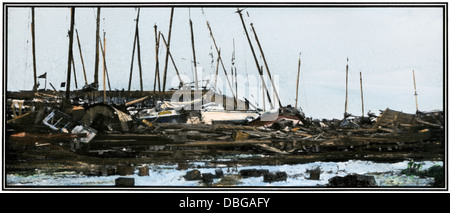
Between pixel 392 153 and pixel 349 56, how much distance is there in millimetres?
1600

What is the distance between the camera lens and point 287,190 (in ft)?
20.2

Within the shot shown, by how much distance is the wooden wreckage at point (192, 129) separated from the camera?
6324 mm

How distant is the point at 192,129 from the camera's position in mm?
6574

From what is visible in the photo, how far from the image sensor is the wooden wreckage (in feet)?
20.7
